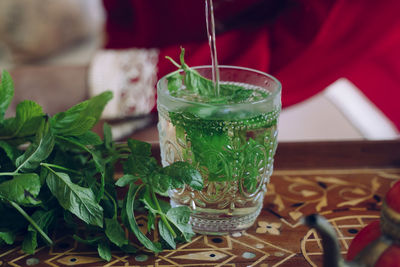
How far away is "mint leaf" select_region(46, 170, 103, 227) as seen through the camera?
1.46 ft

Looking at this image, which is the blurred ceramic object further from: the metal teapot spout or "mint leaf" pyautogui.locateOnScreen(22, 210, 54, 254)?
"mint leaf" pyautogui.locateOnScreen(22, 210, 54, 254)

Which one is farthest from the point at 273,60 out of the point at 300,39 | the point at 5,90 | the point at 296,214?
the point at 5,90

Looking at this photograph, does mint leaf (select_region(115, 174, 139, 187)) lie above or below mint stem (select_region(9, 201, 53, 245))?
above

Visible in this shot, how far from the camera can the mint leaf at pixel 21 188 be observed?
425mm

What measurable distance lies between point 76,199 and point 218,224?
0.15 metres

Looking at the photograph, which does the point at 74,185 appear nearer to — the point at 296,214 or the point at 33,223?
the point at 33,223

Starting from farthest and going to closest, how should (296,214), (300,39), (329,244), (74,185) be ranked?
(300,39), (296,214), (74,185), (329,244)

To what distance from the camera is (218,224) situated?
0.51 meters

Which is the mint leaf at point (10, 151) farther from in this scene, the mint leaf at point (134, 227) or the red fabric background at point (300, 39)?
the red fabric background at point (300, 39)

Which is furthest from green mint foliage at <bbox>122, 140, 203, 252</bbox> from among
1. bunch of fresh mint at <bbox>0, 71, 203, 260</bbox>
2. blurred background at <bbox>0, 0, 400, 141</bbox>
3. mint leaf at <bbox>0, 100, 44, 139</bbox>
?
blurred background at <bbox>0, 0, 400, 141</bbox>

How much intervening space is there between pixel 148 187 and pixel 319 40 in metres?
0.69

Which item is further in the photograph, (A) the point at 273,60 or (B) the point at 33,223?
(A) the point at 273,60

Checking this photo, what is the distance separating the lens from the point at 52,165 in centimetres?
46

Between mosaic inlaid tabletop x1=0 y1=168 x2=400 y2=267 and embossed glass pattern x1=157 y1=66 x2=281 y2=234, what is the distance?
28mm
